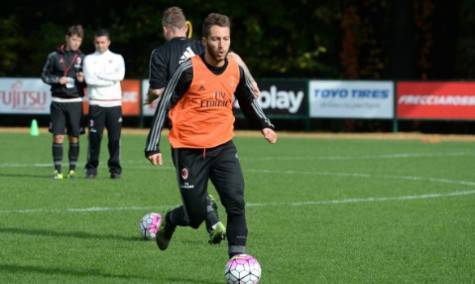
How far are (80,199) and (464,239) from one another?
512cm

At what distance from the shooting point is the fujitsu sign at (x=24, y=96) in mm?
32594

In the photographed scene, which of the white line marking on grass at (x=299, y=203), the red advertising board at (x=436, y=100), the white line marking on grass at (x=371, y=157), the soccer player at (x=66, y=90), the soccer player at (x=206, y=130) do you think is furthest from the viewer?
the red advertising board at (x=436, y=100)

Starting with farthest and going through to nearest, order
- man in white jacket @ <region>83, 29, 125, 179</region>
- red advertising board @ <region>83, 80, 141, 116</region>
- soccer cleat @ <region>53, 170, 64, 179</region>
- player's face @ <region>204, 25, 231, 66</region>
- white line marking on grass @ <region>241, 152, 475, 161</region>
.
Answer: red advertising board @ <region>83, 80, 141, 116</region>, white line marking on grass @ <region>241, 152, 475, 161</region>, soccer cleat @ <region>53, 170, 64, 179</region>, man in white jacket @ <region>83, 29, 125, 179</region>, player's face @ <region>204, 25, 231, 66</region>

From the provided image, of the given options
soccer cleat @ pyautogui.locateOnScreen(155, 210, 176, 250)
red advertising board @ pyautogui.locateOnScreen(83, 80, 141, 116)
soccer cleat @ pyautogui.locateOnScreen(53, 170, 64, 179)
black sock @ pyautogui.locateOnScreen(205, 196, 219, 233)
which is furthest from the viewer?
red advertising board @ pyautogui.locateOnScreen(83, 80, 141, 116)

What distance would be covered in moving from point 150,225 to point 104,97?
655 centimetres

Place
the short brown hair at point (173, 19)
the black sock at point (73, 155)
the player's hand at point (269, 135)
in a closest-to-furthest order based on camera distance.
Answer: the player's hand at point (269, 135) < the short brown hair at point (173, 19) < the black sock at point (73, 155)

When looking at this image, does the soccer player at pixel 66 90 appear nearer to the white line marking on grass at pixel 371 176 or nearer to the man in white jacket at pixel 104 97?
the man in white jacket at pixel 104 97

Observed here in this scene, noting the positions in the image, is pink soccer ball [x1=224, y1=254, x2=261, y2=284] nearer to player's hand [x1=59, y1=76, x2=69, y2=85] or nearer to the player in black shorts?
the player in black shorts

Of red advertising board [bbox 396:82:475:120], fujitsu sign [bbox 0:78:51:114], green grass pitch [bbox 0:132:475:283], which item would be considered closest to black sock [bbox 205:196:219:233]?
green grass pitch [bbox 0:132:475:283]

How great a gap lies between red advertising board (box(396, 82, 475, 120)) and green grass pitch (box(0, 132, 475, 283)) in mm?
8117

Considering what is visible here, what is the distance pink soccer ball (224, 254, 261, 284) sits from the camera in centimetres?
888

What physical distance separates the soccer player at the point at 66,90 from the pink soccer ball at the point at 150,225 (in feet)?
21.9

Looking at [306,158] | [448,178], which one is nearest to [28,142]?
[306,158]

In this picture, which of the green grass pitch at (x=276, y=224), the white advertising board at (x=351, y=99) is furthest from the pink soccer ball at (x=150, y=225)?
the white advertising board at (x=351, y=99)
